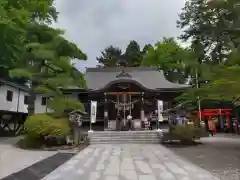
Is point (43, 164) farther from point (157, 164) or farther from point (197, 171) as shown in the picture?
point (197, 171)

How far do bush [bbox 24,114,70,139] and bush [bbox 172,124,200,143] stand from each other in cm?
639

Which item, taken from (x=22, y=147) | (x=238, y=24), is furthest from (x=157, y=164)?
(x=22, y=147)

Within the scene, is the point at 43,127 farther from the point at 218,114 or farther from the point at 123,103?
the point at 218,114

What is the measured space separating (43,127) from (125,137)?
567 centimetres

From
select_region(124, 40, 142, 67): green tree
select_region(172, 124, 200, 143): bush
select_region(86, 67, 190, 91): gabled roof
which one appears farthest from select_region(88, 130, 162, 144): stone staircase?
select_region(124, 40, 142, 67): green tree

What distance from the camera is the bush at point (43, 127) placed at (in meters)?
13.1

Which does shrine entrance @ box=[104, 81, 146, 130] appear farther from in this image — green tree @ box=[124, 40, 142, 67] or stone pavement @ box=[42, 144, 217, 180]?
green tree @ box=[124, 40, 142, 67]

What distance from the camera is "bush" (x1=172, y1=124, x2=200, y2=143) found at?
14.7m

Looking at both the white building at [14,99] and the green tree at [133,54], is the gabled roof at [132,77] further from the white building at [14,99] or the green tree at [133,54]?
the green tree at [133,54]

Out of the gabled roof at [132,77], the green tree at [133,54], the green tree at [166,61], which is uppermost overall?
the green tree at [133,54]

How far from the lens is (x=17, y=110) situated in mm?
24766

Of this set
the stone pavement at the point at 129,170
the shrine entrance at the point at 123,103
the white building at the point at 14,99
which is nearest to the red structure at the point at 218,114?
the shrine entrance at the point at 123,103

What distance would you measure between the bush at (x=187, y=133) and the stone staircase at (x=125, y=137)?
1.60 m

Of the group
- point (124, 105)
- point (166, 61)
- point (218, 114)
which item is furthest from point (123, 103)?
point (166, 61)
